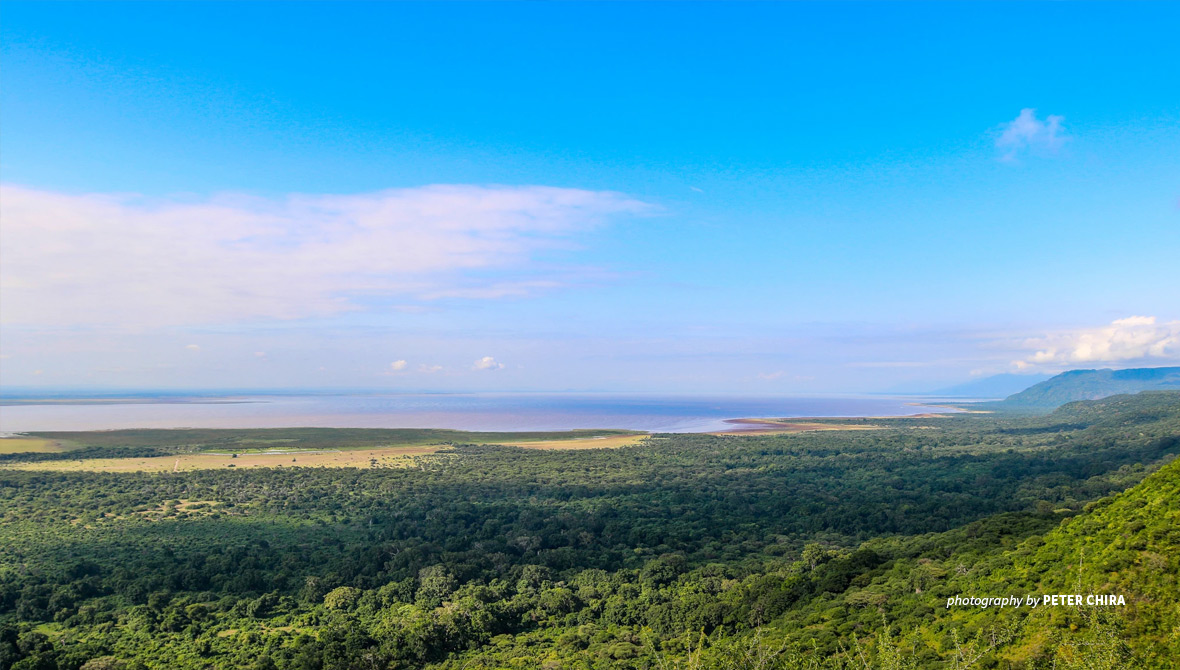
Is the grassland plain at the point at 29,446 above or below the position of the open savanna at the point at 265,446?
above

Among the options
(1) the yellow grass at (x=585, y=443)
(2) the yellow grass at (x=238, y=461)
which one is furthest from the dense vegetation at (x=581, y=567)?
(1) the yellow grass at (x=585, y=443)

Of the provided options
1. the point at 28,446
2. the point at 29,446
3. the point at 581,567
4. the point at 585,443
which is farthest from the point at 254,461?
the point at 581,567

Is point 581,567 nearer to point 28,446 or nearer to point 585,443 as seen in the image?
point 585,443

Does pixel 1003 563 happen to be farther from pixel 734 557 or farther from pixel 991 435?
pixel 991 435

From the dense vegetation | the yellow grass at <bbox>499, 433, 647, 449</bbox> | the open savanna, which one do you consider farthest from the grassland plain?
the yellow grass at <bbox>499, 433, 647, 449</bbox>

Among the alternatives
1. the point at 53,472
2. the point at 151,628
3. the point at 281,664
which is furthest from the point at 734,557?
the point at 53,472

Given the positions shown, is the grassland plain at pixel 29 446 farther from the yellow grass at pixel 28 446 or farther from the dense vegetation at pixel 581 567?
the dense vegetation at pixel 581 567

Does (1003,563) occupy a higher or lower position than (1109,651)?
lower
